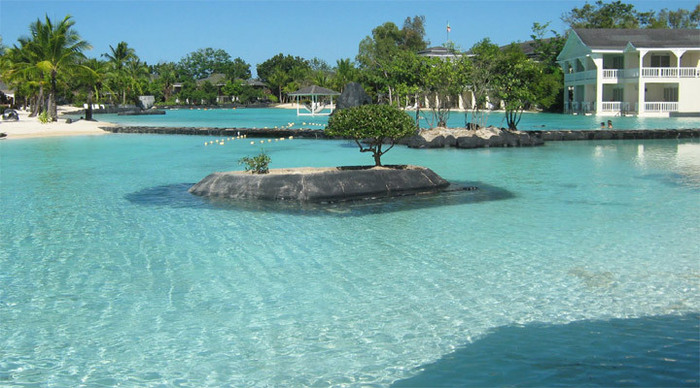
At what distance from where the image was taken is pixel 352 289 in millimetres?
7641

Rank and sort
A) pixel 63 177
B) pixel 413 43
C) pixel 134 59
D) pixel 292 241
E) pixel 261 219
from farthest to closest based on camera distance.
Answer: pixel 413 43, pixel 134 59, pixel 63 177, pixel 261 219, pixel 292 241

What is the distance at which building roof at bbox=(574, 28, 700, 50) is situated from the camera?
52.8m

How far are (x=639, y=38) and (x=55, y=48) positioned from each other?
44.2m

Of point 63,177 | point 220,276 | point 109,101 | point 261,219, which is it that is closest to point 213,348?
point 220,276

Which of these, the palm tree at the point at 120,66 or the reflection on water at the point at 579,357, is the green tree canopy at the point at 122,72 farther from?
the reflection on water at the point at 579,357

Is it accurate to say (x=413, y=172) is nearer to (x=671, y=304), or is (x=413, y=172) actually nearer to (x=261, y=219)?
(x=261, y=219)

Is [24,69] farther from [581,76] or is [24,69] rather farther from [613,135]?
[581,76]

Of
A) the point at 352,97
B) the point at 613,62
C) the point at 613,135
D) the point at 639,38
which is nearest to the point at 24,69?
the point at 352,97

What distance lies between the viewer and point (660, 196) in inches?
547

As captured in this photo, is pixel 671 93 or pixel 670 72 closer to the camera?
pixel 670 72

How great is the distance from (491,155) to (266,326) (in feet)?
59.4

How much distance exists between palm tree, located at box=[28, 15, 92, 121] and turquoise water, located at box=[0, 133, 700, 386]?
1308 inches

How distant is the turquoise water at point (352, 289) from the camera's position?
5621 mm

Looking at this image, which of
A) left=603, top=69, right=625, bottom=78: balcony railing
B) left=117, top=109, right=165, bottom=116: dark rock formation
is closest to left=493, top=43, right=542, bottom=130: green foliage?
left=603, top=69, right=625, bottom=78: balcony railing
